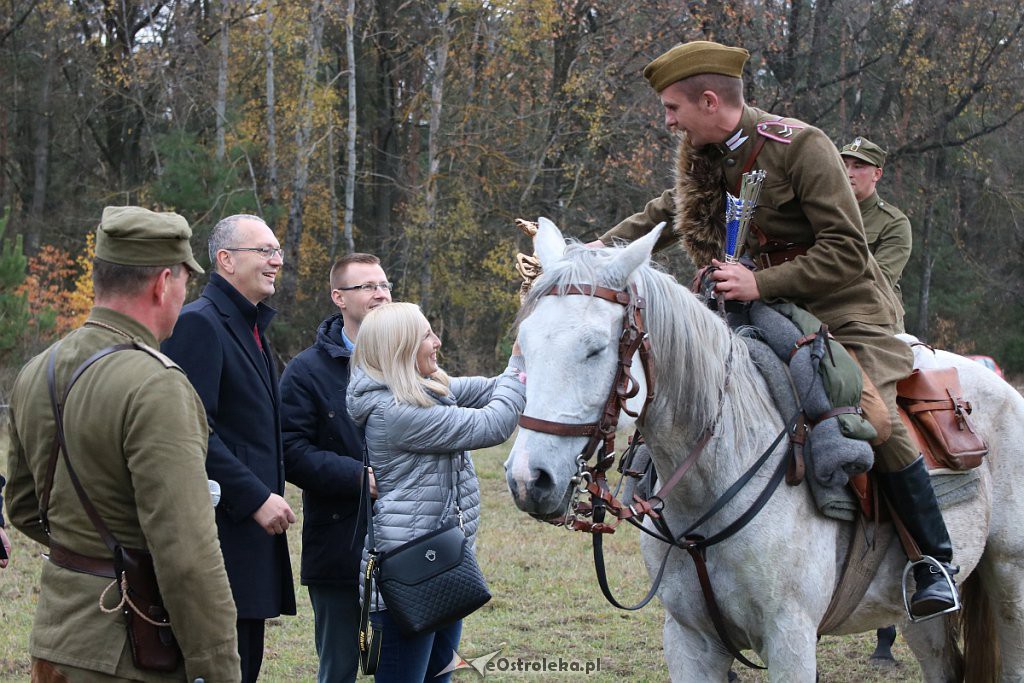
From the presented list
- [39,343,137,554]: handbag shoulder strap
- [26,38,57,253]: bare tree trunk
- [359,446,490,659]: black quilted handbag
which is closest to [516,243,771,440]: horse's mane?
[359,446,490,659]: black quilted handbag

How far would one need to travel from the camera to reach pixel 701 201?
3.83 metres

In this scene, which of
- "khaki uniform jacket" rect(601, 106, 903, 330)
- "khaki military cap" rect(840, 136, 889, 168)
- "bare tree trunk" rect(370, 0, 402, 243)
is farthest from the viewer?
"bare tree trunk" rect(370, 0, 402, 243)

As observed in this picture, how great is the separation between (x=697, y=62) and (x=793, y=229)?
2.24 feet

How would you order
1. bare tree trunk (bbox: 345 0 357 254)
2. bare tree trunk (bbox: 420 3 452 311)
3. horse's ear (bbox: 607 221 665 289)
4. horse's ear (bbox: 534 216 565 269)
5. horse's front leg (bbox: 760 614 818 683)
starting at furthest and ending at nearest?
bare tree trunk (bbox: 345 0 357 254) → bare tree trunk (bbox: 420 3 452 311) → horse's front leg (bbox: 760 614 818 683) → horse's ear (bbox: 534 216 565 269) → horse's ear (bbox: 607 221 665 289)

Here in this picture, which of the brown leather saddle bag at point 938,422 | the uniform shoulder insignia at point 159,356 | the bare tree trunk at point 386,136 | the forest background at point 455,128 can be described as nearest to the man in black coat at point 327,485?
the uniform shoulder insignia at point 159,356

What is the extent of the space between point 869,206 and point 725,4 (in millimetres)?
9447

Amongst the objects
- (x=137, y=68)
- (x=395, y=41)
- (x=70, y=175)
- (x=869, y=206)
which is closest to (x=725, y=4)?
(x=869, y=206)

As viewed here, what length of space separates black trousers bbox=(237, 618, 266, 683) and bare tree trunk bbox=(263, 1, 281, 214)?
17429 millimetres

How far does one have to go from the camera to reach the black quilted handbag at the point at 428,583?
11.7 ft

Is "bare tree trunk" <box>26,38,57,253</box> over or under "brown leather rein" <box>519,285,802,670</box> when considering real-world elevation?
over

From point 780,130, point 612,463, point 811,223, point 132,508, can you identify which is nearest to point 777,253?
point 811,223

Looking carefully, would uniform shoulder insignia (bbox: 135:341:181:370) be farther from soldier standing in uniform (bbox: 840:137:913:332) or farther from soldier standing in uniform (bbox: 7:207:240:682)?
soldier standing in uniform (bbox: 840:137:913:332)

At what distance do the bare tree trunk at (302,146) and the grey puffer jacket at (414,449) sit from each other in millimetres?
17297

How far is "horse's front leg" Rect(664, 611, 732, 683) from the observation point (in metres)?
3.58
